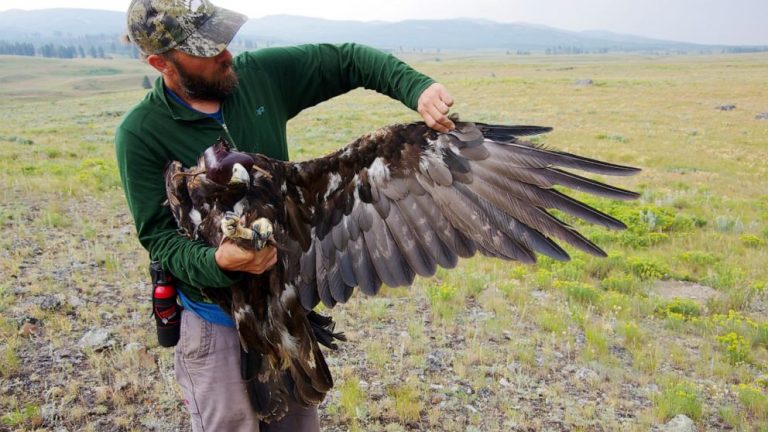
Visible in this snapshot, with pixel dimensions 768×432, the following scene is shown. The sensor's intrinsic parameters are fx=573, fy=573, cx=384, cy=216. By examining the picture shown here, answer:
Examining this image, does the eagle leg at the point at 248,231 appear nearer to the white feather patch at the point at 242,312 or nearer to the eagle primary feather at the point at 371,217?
the eagle primary feather at the point at 371,217

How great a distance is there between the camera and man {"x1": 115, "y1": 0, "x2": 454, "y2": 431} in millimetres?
2852

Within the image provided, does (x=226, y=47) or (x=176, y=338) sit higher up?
(x=226, y=47)

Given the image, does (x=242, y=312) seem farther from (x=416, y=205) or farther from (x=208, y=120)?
(x=416, y=205)

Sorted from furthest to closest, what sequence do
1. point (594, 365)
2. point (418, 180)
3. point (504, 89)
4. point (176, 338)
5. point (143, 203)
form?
point (504, 89)
point (594, 365)
point (418, 180)
point (176, 338)
point (143, 203)

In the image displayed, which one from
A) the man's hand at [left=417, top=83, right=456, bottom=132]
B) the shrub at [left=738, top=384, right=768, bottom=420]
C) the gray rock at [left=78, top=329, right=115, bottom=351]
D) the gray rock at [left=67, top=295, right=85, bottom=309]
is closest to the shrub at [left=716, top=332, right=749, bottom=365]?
the shrub at [left=738, top=384, right=768, bottom=420]

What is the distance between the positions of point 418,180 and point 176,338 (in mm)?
1738

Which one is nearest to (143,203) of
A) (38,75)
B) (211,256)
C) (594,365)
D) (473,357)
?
(211,256)

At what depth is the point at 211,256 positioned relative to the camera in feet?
8.86

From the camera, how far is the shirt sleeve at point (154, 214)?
2777mm

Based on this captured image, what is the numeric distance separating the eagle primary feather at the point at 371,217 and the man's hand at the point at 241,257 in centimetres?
41

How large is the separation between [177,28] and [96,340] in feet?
14.0

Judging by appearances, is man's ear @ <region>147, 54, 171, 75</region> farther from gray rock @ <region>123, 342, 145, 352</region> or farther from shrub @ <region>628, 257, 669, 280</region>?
shrub @ <region>628, 257, 669, 280</region>

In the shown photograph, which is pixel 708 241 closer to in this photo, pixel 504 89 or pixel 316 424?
pixel 316 424

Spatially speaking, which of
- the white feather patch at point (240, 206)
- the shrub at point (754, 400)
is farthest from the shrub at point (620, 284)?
the white feather patch at point (240, 206)
